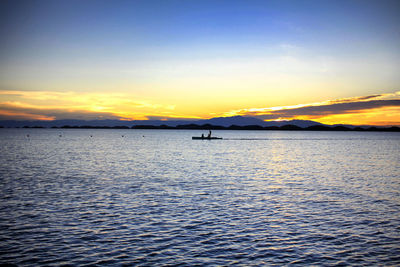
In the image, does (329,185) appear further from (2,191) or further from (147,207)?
(2,191)

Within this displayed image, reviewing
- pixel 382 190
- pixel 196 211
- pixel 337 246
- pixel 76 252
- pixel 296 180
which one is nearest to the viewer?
pixel 76 252

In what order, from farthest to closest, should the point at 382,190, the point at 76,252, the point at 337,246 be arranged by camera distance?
the point at 382,190 < the point at 337,246 < the point at 76,252

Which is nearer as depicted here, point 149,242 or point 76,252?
point 76,252

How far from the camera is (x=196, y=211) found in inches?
804

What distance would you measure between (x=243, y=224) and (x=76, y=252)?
355 inches

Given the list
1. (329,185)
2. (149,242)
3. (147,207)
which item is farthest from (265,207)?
(329,185)

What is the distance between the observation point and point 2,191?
26047mm

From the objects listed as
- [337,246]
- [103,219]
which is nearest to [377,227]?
[337,246]

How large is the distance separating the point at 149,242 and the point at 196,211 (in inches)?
243

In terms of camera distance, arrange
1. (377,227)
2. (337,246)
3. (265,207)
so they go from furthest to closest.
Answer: (265,207) → (377,227) → (337,246)

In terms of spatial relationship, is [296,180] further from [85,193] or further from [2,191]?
[2,191]

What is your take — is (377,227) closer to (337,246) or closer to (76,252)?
(337,246)

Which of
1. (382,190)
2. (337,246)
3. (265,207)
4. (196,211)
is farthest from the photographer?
(382,190)

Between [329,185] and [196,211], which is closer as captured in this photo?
[196,211]
